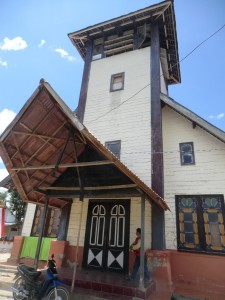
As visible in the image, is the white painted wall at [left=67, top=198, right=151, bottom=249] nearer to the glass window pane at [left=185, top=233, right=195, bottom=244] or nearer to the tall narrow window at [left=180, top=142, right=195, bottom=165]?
the glass window pane at [left=185, top=233, right=195, bottom=244]

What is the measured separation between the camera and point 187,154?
8.76 meters

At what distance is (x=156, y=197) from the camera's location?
6312mm

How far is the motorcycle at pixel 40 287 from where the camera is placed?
5.29m

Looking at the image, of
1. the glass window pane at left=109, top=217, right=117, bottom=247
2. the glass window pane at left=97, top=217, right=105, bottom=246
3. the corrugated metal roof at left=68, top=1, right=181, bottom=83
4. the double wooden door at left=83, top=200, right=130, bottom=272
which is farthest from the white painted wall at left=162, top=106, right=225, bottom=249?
the corrugated metal roof at left=68, top=1, right=181, bottom=83

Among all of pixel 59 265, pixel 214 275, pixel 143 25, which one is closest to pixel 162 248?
pixel 214 275

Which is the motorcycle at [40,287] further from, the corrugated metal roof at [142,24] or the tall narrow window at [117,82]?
the corrugated metal roof at [142,24]

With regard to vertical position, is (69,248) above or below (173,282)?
above

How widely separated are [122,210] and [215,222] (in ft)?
10.7

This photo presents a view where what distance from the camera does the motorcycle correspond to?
5.29m

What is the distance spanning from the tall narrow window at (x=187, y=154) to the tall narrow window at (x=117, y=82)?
13.8ft

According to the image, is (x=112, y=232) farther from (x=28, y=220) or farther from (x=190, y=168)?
(x=28, y=220)

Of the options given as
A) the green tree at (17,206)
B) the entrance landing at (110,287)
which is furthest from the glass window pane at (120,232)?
the green tree at (17,206)

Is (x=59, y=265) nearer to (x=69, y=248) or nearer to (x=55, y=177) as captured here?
(x=69, y=248)

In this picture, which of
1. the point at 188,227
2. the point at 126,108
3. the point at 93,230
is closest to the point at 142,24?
the point at 126,108
